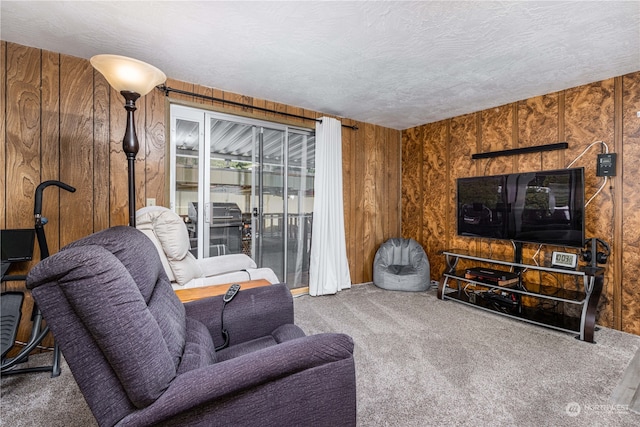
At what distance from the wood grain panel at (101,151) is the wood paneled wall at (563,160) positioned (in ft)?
12.9

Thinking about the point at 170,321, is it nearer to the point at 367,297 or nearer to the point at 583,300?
the point at 367,297

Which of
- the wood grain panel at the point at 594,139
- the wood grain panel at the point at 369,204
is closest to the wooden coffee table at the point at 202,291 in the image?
the wood grain panel at the point at 369,204

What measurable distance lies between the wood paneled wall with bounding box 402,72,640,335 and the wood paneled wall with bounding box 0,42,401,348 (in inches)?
120

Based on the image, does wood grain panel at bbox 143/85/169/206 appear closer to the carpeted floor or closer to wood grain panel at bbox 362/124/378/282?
the carpeted floor

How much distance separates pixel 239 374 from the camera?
0.86m

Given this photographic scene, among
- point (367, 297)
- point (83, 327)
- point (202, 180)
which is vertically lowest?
point (367, 297)

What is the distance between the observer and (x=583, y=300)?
2518mm

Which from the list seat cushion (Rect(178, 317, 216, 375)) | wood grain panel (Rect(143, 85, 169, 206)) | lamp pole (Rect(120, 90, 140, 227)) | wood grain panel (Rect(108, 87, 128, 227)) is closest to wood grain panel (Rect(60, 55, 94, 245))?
wood grain panel (Rect(108, 87, 128, 227))

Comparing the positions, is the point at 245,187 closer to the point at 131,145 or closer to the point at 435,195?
the point at 131,145

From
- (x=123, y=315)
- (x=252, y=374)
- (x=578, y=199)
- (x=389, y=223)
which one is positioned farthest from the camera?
(x=389, y=223)

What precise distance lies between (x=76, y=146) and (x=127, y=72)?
114 centimetres

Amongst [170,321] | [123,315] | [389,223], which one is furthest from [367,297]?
[123,315]

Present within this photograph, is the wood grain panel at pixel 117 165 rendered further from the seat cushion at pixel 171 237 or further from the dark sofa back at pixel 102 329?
the dark sofa back at pixel 102 329

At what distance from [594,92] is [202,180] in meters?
4.05
